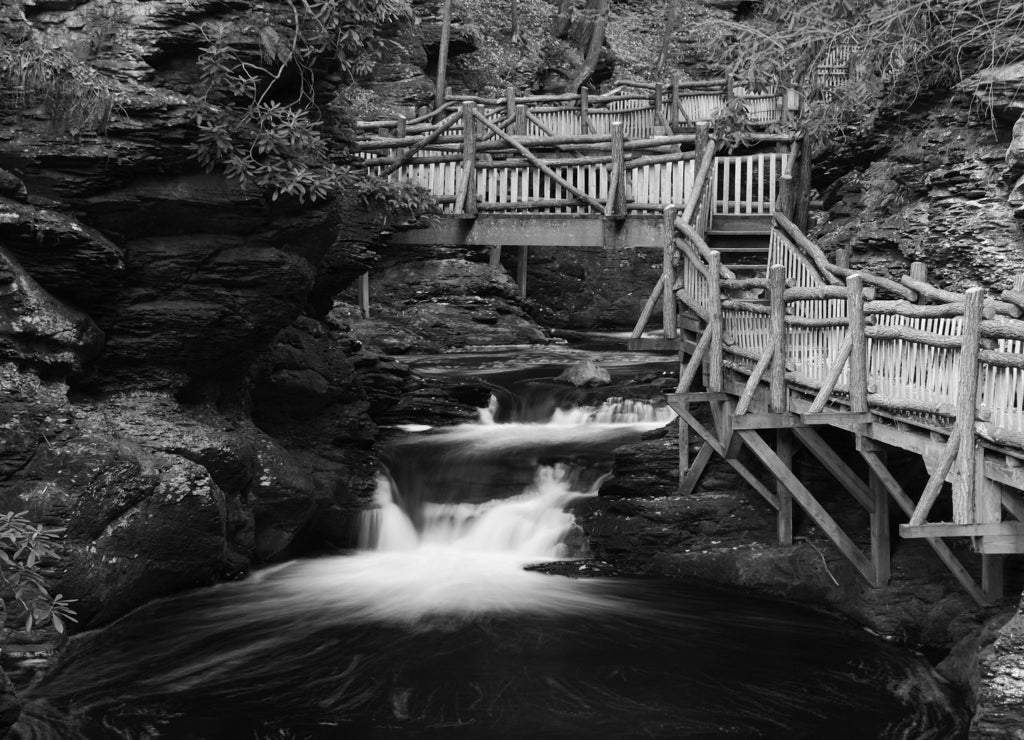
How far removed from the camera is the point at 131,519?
36.5 feet

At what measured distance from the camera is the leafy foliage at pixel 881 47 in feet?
44.2

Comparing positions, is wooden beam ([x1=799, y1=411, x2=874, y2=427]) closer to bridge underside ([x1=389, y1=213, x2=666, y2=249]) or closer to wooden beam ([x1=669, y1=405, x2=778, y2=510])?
wooden beam ([x1=669, y1=405, x2=778, y2=510])

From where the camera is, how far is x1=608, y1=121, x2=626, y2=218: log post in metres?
14.6

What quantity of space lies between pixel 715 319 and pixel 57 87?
290 inches

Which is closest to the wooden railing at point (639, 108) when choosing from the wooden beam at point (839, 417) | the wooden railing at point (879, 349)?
the wooden railing at point (879, 349)

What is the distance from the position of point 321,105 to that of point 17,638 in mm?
6942

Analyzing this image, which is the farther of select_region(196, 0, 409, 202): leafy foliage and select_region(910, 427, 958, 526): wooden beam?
select_region(196, 0, 409, 202): leafy foliage

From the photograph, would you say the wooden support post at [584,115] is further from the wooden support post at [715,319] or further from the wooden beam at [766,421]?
the wooden beam at [766,421]

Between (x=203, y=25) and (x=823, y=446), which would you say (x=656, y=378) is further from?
(x=203, y=25)

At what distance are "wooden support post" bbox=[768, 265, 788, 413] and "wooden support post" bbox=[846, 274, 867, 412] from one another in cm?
120

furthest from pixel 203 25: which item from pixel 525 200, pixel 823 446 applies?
pixel 823 446

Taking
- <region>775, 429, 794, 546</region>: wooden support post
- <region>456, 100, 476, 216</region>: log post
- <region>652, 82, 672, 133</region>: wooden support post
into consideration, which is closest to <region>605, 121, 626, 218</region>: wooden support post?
<region>456, 100, 476, 216</region>: log post

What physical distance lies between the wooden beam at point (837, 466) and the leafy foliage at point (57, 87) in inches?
308

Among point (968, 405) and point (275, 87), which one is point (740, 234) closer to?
point (275, 87)
